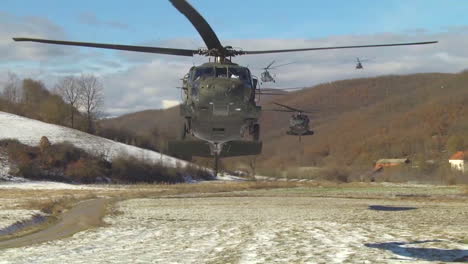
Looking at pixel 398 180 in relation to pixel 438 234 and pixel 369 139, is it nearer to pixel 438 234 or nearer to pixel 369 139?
pixel 369 139

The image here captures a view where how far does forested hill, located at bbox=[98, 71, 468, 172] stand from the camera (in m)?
95.6

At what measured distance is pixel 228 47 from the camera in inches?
802

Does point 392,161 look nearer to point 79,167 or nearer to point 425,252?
point 79,167

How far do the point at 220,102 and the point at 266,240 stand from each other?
956 centimetres

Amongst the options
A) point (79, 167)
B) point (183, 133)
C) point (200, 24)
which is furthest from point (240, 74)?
point (79, 167)

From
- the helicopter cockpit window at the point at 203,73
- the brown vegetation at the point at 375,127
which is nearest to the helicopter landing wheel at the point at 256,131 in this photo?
the helicopter cockpit window at the point at 203,73

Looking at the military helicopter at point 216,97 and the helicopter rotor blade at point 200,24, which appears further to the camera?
the military helicopter at point 216,97

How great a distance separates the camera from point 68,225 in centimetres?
3625

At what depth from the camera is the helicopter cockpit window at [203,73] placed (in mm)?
19328

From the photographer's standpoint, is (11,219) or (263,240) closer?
(263,240)

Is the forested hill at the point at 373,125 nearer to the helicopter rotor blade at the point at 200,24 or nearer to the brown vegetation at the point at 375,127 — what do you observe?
the brown vegetation at the point at 375,127

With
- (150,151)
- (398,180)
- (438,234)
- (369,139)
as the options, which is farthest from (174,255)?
(150,151)

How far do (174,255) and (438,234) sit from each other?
13119 mm

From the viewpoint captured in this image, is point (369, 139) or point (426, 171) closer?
point (426, 171)
